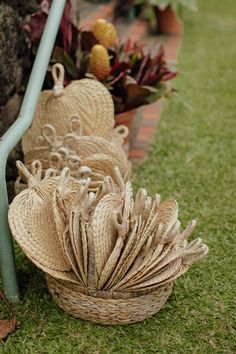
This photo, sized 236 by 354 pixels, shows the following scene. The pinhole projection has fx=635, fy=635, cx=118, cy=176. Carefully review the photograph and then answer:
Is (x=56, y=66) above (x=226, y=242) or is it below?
above

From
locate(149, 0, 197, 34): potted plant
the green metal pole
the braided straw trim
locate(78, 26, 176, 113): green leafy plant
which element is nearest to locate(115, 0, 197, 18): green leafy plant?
locate(149, 0, 197, 34): potted plant

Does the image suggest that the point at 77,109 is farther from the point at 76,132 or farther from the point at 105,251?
the point at 105,251

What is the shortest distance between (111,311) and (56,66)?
1190 millimetres

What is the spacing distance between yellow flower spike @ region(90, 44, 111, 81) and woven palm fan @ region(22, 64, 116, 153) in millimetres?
166

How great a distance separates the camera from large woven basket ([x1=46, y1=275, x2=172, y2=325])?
6.88ft

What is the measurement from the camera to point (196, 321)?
221 cm

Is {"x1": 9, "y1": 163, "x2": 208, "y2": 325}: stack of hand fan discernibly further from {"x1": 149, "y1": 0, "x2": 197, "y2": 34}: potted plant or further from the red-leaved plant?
{"x1": 149, "y1": 0, "x2": 197, "y2": 34}: potted plant

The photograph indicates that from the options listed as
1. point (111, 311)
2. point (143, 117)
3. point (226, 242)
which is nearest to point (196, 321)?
point (111, 311)

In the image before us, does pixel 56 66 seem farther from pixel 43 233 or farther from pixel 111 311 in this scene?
pixel 111 311

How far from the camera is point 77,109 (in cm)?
292

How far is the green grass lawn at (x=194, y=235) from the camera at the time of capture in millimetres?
2092

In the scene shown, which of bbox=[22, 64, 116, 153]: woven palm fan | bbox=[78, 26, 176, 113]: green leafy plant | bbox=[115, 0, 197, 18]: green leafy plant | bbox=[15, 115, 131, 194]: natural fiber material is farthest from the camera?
bbox=[115, 0, 197, 18]: green leafy plant

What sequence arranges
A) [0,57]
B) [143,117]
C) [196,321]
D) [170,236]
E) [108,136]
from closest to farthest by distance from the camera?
[170,236] → [196,321] → [0,57] → [108,136] → [143,117]

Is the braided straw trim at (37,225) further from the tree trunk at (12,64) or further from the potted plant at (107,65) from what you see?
the potted plant at (107,65)
